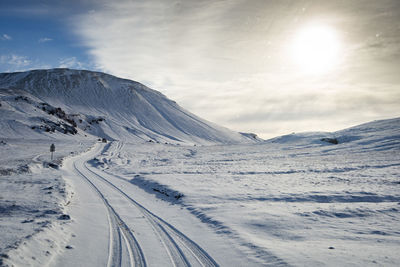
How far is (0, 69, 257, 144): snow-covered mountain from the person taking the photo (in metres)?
101

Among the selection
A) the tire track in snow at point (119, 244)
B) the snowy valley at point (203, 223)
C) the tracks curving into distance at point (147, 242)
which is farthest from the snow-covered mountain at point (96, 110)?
the tire track in snow at point (119, 244)

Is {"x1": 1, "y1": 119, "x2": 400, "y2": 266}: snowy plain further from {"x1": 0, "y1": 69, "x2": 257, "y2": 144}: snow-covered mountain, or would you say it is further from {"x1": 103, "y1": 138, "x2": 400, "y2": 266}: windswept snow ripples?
{"x1": 0, "y1": 69, "x2": 257, "y2": 144}: snow-covered mountain

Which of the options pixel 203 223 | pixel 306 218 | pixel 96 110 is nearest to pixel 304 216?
pixel 306 218

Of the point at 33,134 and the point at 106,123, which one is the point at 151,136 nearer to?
the point at 106,123

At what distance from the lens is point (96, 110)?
157m

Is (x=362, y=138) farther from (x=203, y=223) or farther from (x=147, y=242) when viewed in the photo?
(x=147, y=242)

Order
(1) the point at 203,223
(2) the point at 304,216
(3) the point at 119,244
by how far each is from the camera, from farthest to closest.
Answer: (2) the point at 304,216 < (1) the point at 203,223 < (3) the point at 119,244

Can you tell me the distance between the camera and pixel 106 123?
12812cm

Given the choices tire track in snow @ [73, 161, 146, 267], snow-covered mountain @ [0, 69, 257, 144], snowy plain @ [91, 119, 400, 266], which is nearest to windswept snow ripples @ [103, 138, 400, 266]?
snowy plain @ [91, 119, 400, 266]

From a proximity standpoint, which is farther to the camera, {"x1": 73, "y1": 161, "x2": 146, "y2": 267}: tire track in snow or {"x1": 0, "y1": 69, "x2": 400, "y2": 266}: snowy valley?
{"x1": 0, "y1": 69, "x2": 400, "y2": 266}: snowy valley

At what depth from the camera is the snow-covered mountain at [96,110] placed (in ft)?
330

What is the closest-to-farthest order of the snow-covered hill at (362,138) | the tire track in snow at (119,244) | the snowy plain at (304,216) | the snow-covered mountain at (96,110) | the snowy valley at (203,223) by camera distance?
the tire track in snow at (119,244) < the snowy valley at (203,223) < the snowy plain at (304,216) < the snow-covered hill at (362,138) < the snow-covered mountain at (96,110)

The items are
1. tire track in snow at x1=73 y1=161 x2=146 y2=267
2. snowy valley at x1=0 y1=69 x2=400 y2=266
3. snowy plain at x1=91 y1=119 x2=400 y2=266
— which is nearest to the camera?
tire track in snow at x1=73 y1=161 x2=146 y2=267

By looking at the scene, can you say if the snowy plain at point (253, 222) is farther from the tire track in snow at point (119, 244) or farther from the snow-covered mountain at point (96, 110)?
the snow-covered mountain at point (96, 110)
